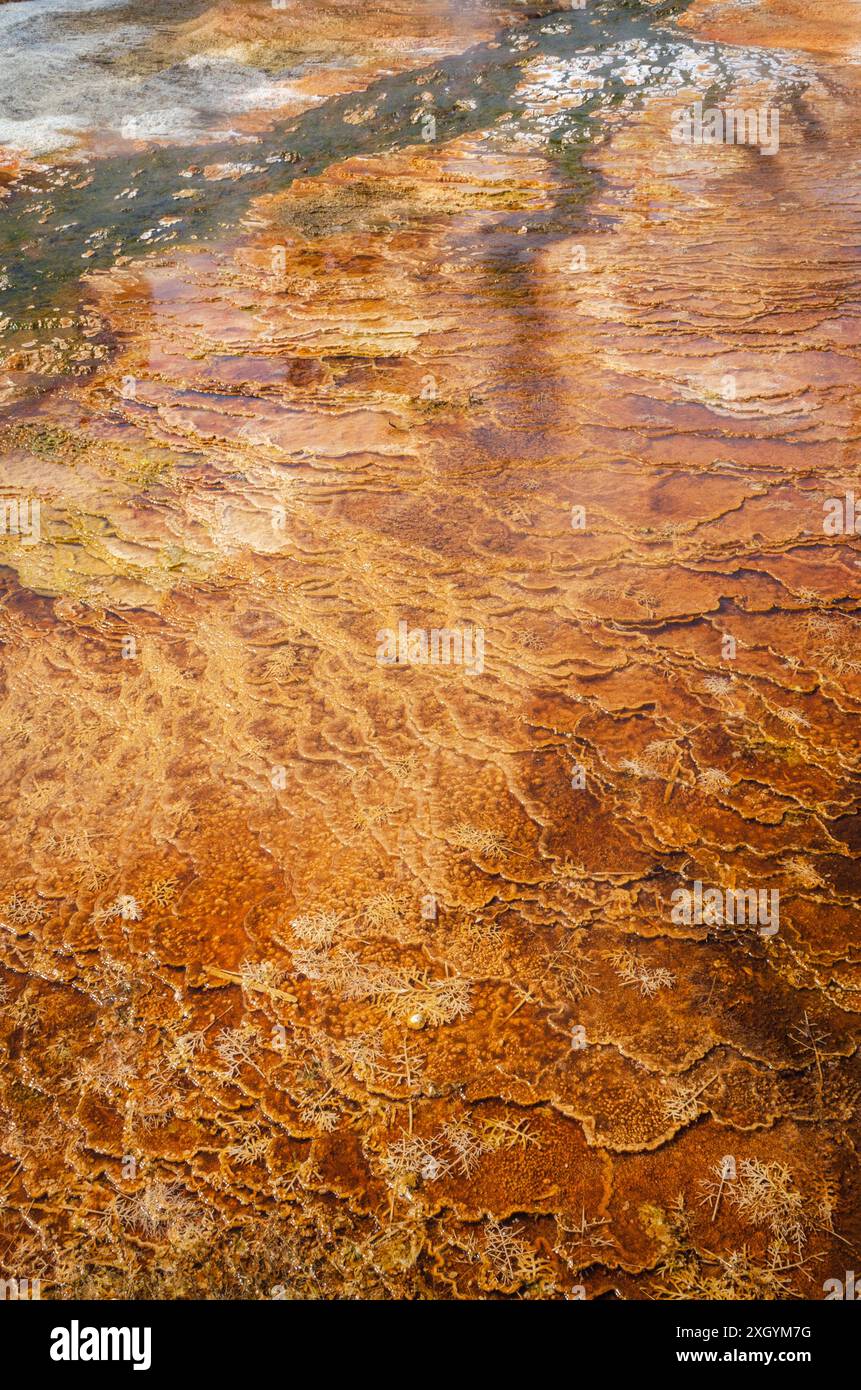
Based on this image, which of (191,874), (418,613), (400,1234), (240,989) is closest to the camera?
(400,1234)

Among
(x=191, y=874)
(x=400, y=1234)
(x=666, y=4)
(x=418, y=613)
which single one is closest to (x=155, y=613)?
(x=418, y=613)

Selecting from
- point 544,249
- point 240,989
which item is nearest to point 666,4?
point 544,249

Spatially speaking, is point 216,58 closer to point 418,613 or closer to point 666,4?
point 666,4

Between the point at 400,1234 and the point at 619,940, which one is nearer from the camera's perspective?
the point at 400,1234

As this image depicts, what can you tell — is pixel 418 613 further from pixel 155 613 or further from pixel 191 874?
pixel 191 874

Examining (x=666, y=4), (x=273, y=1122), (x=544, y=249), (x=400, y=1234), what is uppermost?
(x=666, y=4)

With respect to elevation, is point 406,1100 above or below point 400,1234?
above

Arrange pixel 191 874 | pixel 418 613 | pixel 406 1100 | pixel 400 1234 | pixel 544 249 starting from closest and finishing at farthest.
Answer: pixel 400 1234, pixel 406 1100, pixel 191 874, pixel 418 613, pixel 544 249
